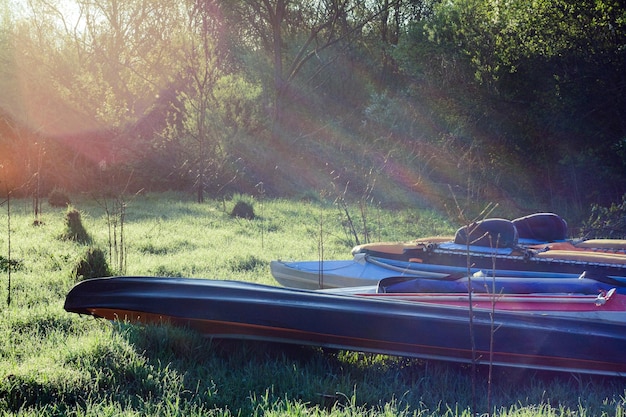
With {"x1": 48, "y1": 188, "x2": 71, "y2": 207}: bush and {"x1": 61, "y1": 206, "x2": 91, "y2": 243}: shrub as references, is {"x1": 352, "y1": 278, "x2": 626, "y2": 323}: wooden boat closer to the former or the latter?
{"x1": 61, "y1": 206, "x2": 91, "y2": 243}: shrub

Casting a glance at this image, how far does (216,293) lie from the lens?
11.8 ft

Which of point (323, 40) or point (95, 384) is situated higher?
point (323, 40)

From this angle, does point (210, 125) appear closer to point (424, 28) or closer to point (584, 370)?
point (424, 28)

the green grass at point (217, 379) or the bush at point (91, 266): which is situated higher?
the bush at point (91, 266)

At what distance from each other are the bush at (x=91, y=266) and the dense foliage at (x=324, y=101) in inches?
166

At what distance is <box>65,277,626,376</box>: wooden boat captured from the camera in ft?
10.2

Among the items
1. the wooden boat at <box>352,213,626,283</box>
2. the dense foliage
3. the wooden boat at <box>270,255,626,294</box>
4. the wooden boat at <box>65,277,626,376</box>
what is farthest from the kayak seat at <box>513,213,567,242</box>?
the dense foliage

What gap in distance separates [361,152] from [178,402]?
43.4 ft

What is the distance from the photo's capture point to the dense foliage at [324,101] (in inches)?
460

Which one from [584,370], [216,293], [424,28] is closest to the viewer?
[584,370]

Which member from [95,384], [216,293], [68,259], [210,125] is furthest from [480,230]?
[210,125]

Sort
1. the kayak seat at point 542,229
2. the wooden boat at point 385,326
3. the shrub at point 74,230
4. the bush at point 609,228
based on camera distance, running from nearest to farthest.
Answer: the wooden boat at point 385,326, the kayak seat at point 542,229, the shrub at point 74,230, the bush at point 609,228

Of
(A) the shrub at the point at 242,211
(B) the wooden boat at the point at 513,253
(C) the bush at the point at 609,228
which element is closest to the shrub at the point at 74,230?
(A) the shrub at the point at 242,211

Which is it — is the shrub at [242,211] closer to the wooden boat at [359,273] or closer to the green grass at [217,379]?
the wooden boat at [359,273]
